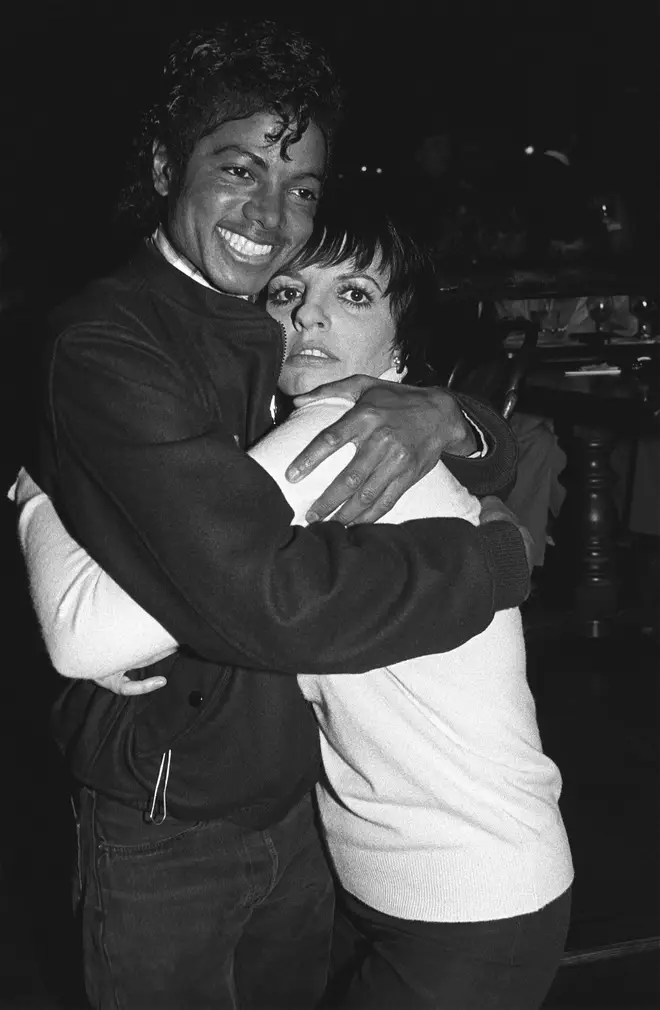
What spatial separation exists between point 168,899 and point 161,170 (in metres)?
0.88

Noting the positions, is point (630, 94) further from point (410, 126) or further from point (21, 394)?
point (21, 394)

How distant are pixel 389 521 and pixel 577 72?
8547 mm

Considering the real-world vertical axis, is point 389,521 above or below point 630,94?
below

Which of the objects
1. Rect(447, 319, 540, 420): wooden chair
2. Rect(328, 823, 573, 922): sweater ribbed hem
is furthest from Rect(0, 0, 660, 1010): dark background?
Rect(447, 319, 540, 420): wooden chair

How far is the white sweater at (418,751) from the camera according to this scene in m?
1.06

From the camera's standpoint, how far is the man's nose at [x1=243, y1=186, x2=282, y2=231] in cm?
122

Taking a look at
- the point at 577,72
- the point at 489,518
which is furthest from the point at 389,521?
the point at 577,72

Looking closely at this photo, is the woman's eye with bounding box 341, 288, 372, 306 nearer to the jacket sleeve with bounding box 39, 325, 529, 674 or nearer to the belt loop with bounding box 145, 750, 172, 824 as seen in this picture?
the jacket sleeve with bounding box 39, 325, 529, 674

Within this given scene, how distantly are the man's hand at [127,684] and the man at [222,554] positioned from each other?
0.03m

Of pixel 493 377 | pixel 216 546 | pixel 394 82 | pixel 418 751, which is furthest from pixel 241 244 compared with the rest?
pixel 394 82

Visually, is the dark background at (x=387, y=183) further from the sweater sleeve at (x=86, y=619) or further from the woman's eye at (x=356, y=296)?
the sweater sleeve at (x=86, y=619)

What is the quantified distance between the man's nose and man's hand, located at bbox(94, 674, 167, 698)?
0.54 meters

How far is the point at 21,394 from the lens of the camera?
1.90 metres

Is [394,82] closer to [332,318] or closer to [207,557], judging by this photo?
[332,318]
